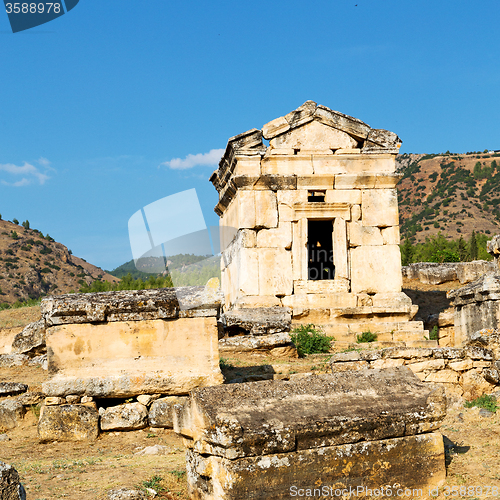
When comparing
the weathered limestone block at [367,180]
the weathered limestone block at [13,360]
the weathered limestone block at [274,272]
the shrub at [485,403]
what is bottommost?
the shrub at [485,403]

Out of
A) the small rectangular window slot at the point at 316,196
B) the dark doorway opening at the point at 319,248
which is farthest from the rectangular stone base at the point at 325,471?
the dark doorway opening at the point at 319,248

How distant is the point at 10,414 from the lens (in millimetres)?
6801

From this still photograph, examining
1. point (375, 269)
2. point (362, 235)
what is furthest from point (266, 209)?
point (375, 269)

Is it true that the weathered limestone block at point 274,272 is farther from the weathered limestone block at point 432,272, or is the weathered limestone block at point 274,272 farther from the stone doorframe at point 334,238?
the weathered limestone block at point 432,272

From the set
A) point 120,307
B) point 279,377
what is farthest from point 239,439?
point 279,377

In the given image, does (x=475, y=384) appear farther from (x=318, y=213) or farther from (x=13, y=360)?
(x=13, y=360)

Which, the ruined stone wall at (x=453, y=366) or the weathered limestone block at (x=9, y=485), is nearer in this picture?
the weathered limestone block at (x=9, y=485)

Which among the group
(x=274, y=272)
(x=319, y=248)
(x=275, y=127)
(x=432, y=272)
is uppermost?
(x=275, y=127)

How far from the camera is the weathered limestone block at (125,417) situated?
6262mm

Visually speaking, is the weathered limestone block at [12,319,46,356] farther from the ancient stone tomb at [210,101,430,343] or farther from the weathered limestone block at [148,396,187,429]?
the weathered limestone block at [148,396,187,429]

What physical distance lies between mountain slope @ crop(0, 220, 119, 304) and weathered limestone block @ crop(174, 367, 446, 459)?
50.8m

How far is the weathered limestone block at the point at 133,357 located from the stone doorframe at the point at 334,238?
6570 millimetres

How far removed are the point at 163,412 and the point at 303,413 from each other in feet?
8.90

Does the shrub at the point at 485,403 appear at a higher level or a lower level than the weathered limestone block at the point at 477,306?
lower
